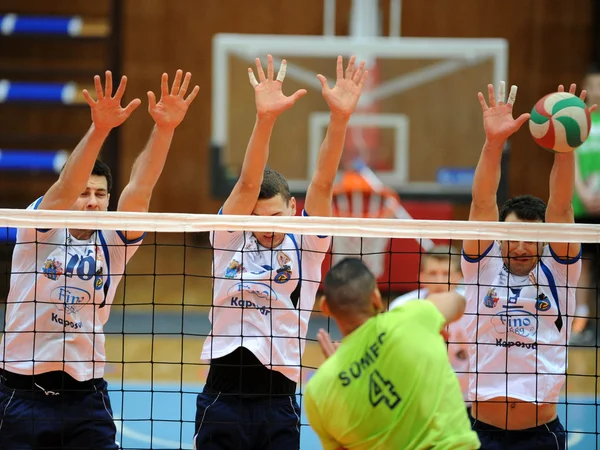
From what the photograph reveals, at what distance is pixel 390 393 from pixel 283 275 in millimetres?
1232

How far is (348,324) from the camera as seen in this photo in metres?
3.04

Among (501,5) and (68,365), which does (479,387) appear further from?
(501,5)

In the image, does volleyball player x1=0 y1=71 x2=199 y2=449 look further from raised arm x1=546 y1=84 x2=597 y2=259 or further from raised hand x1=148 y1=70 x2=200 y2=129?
raised arm x1=546 y1=84 x2=597 y2=259

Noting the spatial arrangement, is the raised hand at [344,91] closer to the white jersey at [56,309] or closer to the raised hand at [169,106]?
the raised hand at [169,106]

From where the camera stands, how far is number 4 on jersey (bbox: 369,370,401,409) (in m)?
2.91

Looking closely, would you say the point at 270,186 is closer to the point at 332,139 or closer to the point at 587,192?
the point at 332,139

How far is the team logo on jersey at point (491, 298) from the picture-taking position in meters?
4.06

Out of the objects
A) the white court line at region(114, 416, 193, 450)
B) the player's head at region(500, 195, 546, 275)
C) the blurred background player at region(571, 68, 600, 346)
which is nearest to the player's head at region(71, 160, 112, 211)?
the player's head at region(500, 195, 546, 275)

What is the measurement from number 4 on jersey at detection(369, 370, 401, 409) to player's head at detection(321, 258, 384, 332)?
22 centimetres

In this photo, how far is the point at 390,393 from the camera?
2912mm

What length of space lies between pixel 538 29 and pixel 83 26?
7.11 m

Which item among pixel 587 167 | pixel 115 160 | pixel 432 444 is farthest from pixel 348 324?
pixel 115 160

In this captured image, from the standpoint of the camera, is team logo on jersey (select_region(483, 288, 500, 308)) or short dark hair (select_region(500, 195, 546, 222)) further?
short dark hair (select_region(500, 195, 546, 222))

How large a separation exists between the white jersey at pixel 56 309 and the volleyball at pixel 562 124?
6.46ft
